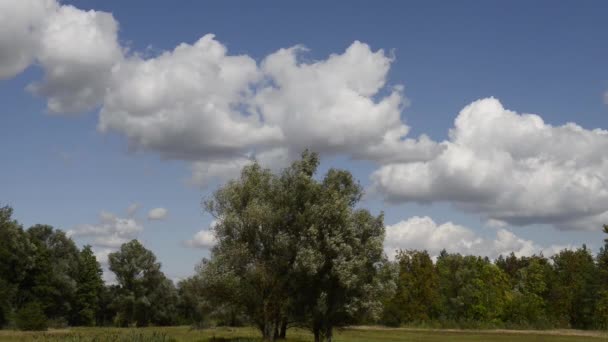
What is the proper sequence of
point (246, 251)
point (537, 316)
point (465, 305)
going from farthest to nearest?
point (465, 305)
point (537, 316)
point (246, 251)

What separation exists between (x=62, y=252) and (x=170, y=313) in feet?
86.5

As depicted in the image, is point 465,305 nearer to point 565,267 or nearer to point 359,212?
point 565,267

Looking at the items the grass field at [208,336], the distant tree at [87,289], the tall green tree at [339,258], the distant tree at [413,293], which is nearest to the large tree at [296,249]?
the tall green tree at [339,258]

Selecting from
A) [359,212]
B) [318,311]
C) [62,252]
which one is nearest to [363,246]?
[359,212]

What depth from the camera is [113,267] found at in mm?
134000

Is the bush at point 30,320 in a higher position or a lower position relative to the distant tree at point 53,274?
lower

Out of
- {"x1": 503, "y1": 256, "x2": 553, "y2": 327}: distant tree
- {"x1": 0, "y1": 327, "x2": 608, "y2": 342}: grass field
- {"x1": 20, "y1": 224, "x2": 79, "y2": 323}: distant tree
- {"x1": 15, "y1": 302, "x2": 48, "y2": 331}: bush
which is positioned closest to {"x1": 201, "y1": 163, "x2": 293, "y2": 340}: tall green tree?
{"x1": 0, "y1": 327, "x2": 608, "y2": 342}: grass field

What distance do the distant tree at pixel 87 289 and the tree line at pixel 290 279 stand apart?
0.26 metres

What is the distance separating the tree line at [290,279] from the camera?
57938 mm

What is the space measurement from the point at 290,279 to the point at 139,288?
→ 271ft

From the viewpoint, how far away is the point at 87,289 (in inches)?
5069

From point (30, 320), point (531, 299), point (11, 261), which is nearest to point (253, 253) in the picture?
point (30, 320)

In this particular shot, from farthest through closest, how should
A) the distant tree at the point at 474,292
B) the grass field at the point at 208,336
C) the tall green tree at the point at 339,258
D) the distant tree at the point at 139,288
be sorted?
the distant tree at the point at 139,288
the distant tree at the point at 474,292
the tall green tree at the point at 339,258
the grass field at the point at 208,336

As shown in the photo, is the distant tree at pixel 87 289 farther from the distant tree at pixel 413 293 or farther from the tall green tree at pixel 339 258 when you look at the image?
the tall green tree at pixel 339 258
